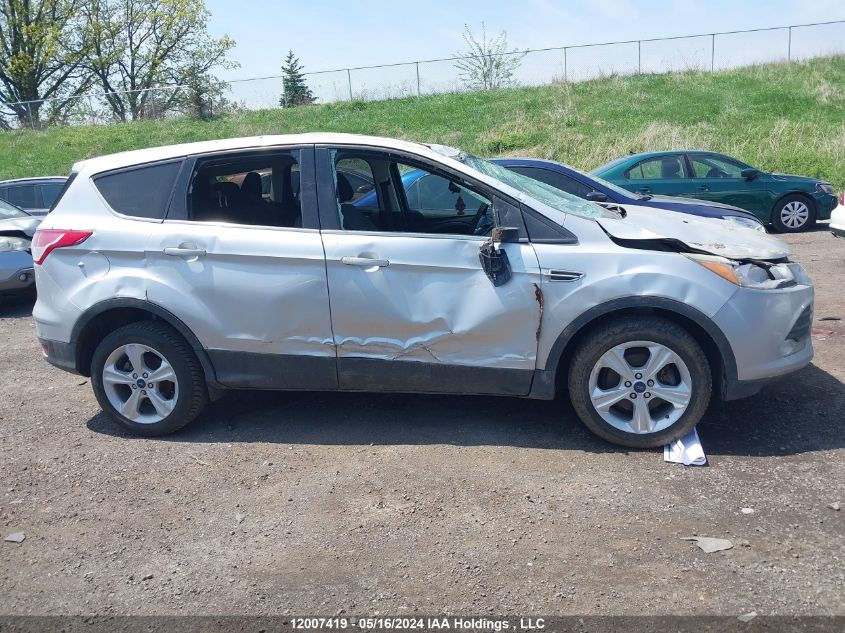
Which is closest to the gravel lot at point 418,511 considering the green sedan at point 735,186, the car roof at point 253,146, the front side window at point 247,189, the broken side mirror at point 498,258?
the broken side mirror at point 498,258

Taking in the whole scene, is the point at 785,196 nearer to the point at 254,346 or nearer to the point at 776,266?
the point at 776,266

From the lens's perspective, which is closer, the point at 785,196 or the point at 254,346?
the point at 254,346

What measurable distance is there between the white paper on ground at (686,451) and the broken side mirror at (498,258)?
52.3 inches

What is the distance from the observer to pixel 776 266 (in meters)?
4.32

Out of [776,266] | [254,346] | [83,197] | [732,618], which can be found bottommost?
[732,618]

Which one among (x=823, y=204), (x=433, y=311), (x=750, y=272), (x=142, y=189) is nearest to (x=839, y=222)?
(x=823, y=204)

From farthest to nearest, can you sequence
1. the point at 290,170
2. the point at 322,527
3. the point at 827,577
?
the point at 290,170 → the point at 322,527 → the point at 827,577

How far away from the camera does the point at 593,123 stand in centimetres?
2438

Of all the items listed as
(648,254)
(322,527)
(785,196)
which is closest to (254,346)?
(322,527)

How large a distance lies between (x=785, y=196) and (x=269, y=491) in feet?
40.3

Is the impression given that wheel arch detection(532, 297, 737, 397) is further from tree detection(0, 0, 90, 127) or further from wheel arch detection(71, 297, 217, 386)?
tree detection(0, 0, 90, 127)

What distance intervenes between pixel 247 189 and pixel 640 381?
272 centimetres

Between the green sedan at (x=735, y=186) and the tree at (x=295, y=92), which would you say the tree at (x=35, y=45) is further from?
the green sedan at (x=735, y=186)

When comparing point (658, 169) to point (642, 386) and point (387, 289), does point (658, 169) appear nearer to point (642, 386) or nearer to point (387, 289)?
point (642, 386)
